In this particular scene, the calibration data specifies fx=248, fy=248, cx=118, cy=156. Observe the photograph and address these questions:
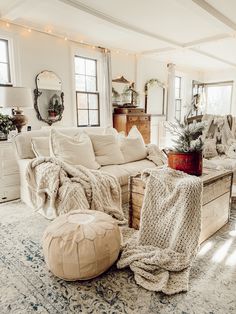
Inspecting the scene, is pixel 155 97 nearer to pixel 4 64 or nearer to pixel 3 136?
pixel 4 64

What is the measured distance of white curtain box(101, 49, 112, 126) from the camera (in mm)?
5328

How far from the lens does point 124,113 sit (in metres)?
5.50

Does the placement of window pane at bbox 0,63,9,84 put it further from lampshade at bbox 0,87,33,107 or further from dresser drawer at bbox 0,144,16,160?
Answer: dresser drawer at bbox 0,144,16,160

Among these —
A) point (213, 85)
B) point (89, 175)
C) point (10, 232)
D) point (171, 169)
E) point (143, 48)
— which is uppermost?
point (143, 48)

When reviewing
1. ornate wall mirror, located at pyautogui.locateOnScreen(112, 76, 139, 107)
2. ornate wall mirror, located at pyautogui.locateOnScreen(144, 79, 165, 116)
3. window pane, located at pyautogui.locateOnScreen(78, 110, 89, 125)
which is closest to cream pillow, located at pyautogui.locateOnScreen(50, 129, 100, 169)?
window pane, located at pyautogui.locateOnScreen(78, 110, 89, 125)

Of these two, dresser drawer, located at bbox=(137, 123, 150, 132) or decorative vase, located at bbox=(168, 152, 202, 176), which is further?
dresser drawer, located at bbox=(137, 123, 150, 132)

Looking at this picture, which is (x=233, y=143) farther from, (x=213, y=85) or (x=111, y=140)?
(x=213, y=85)

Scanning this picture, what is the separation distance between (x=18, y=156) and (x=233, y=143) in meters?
2.97

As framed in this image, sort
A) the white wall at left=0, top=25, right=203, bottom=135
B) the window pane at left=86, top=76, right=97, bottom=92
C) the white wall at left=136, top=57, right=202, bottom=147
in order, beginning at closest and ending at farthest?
1. the white wall at left=0, top=25, right=203, bottom=135
2. the window pane at left=86, top=76, right=97, bottom=92
3. the white wall at left=136, top=57, right=202, bottom=147

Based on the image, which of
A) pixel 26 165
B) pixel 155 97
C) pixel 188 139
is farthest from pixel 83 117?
pixel 188 139

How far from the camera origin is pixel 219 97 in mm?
8734

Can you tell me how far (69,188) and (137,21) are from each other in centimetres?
314

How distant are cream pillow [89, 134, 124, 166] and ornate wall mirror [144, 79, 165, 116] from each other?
3701 mm

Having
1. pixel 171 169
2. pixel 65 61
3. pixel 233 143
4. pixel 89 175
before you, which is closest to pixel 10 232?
pixel 89 175
